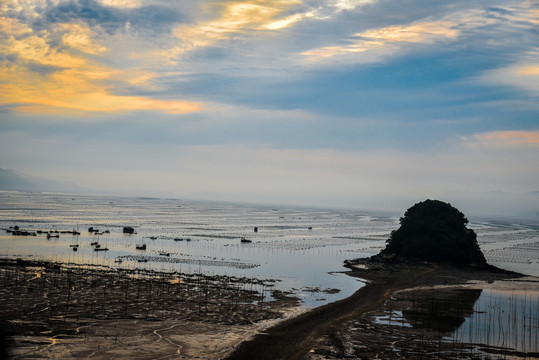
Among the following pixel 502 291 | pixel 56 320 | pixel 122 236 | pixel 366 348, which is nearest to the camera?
pixel 366 348

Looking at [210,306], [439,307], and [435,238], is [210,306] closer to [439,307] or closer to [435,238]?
[439,307]

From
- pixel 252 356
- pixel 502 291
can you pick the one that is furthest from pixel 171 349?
pixel 502 291

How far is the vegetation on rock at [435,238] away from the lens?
265 feet

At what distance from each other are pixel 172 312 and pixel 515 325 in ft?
96.9

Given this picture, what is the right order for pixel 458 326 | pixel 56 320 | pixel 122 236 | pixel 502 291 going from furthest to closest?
pixel 122 236
pixel 502 291
pixel 458 326
pixel 56 320

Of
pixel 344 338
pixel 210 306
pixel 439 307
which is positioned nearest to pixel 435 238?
pixel 439 307

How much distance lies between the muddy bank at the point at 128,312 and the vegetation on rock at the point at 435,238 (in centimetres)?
3760

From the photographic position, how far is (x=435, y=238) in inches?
3275

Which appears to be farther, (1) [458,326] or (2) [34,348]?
(1) [458,326]

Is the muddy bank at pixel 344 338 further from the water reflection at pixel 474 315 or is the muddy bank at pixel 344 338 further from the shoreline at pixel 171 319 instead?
the water reflection at pixel 474 315

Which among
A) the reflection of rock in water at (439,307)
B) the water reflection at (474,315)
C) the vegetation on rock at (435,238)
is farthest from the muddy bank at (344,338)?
the vegetation on rock at (435,238)

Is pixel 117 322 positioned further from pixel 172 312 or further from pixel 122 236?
pixel 122 236

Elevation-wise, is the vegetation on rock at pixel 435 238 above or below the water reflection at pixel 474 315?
above

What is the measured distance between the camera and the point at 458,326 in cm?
3953
